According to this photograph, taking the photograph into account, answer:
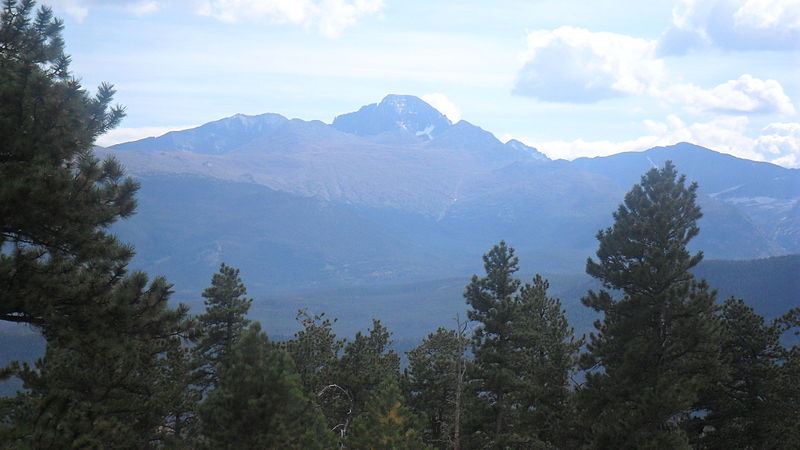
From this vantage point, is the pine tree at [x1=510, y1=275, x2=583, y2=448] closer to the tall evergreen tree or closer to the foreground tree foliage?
the tall evergreen tree

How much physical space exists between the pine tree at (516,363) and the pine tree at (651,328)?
1.90 metres

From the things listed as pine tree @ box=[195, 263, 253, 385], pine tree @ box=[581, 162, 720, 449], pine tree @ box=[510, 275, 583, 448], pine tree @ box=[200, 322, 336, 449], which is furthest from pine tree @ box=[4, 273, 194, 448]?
pine tree @ box=[581, 162, 720, 449]

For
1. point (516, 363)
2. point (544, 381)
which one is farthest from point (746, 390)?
point (516, 363)

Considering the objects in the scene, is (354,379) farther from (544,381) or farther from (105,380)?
(105,380)

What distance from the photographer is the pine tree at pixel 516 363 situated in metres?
23.6

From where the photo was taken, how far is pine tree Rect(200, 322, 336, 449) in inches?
673

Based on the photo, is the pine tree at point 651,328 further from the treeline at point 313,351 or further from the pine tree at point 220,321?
the pine tree at point 220,321

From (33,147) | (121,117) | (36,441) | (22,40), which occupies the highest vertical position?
(22,40)

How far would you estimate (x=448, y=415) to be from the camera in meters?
28.7

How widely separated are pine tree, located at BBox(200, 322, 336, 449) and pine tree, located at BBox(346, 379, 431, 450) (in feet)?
8.04

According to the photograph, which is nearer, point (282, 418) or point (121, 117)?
point (121, 117)

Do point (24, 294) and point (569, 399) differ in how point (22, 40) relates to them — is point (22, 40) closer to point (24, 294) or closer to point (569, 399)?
point (24, 294)

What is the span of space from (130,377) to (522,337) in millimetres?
14765

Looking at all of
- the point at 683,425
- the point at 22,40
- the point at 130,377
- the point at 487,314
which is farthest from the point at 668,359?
the point at 22,40
